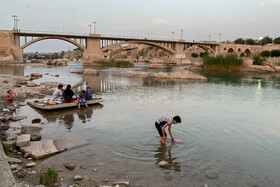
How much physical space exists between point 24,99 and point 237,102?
526 inches

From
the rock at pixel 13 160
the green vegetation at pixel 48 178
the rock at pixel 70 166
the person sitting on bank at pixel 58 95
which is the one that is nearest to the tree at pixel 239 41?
the person sitting on bank at pixel 58 95

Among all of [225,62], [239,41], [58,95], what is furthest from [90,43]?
[239,41]

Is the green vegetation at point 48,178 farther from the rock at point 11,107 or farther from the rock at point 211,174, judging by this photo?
the rock at point 11,107

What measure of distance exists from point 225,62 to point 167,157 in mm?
38953

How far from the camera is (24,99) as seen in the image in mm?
15484

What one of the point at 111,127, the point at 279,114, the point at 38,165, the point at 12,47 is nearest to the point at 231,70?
the point at 279,114

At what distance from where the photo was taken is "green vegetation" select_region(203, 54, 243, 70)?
43.2 m

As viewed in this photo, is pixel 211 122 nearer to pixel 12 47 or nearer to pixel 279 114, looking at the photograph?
pixel 279 114

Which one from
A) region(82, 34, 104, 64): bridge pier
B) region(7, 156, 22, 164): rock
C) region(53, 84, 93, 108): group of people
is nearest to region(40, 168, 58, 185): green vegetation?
region(7, 156, 22, 164): rock

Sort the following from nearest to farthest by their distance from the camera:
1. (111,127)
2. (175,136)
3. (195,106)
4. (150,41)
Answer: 1. (175,136)
2. (111,127)
3. (195,106)
4. (150,41)

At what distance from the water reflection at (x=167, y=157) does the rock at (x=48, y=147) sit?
242cm

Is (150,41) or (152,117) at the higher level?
(150,41)

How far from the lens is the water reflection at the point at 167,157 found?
6.73m

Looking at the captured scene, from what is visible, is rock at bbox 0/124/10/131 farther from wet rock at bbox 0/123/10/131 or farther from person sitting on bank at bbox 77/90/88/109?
person sitting on bank at bbox 77/90/88/109
